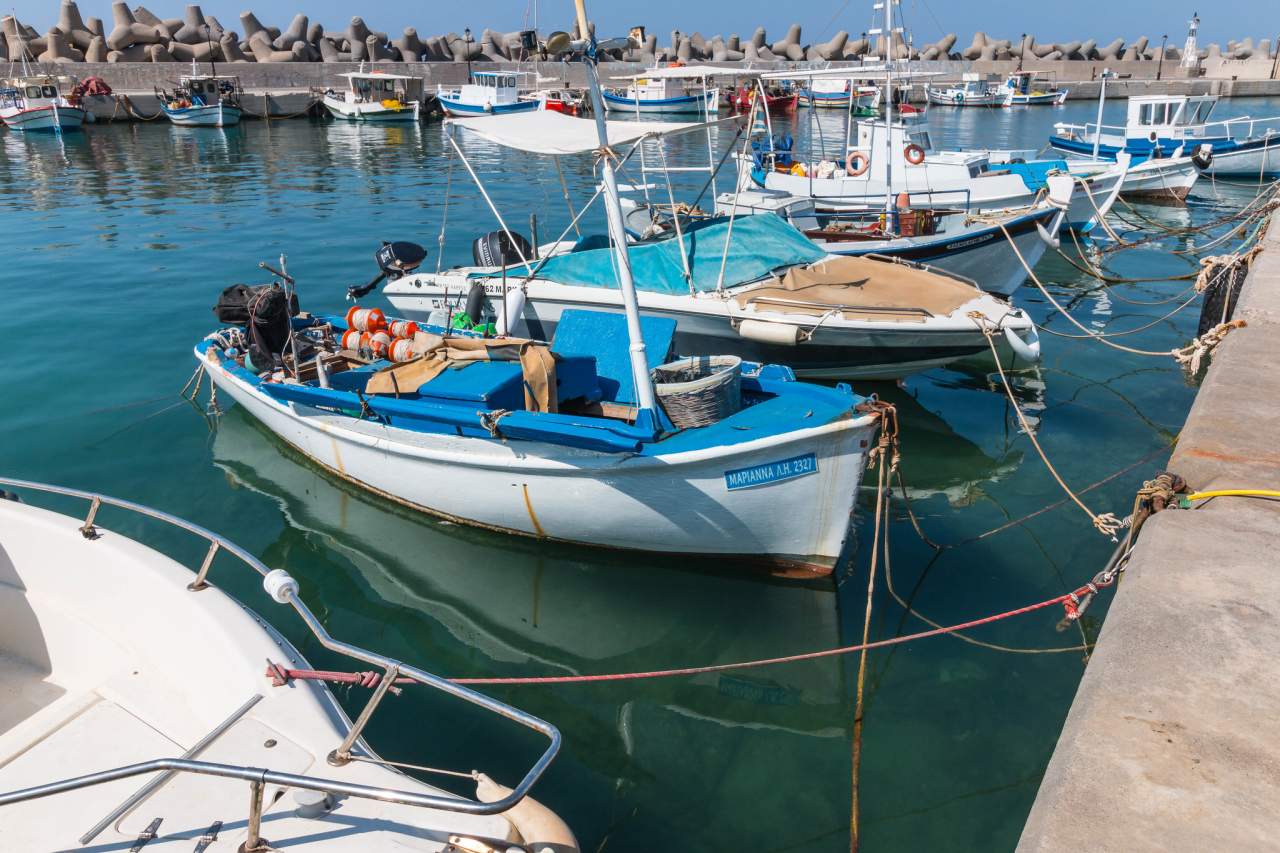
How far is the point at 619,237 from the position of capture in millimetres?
6590

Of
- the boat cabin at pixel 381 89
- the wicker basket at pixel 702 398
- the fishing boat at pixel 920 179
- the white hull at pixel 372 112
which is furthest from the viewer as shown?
the boat cabin at pixel 381 89

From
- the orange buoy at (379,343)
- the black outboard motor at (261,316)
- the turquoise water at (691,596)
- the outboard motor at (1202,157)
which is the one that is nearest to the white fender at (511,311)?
the orange buoy at (379,343)

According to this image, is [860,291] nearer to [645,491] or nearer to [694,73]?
[694,73]

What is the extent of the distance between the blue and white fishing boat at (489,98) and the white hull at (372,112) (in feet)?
6.98

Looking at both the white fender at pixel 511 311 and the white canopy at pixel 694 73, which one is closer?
the white fender at pixel 511 311

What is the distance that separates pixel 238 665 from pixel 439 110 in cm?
5414

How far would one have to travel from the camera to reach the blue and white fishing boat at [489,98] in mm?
46469

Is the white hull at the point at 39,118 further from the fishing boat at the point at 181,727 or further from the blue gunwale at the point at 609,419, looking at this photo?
the fishing boat at the point at 181,727

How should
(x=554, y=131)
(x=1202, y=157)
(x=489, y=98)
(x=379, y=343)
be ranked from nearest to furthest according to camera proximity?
(x=554, y=131), (x=379, y=343), (x=1202, y=157), (x=489, y=98)

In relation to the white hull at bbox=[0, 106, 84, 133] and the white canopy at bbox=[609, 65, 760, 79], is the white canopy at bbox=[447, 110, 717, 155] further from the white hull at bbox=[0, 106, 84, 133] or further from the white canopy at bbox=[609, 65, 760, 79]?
the white hull at bbox=[0, 106, 84, 133]

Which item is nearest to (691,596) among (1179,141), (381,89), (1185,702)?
(1185,702)

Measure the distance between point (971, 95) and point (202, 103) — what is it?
50307 mm

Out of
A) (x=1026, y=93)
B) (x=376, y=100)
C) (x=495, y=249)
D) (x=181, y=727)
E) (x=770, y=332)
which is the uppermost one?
(x=376, y=100)

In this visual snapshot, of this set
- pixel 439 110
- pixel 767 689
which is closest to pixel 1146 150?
pixel 767 689
